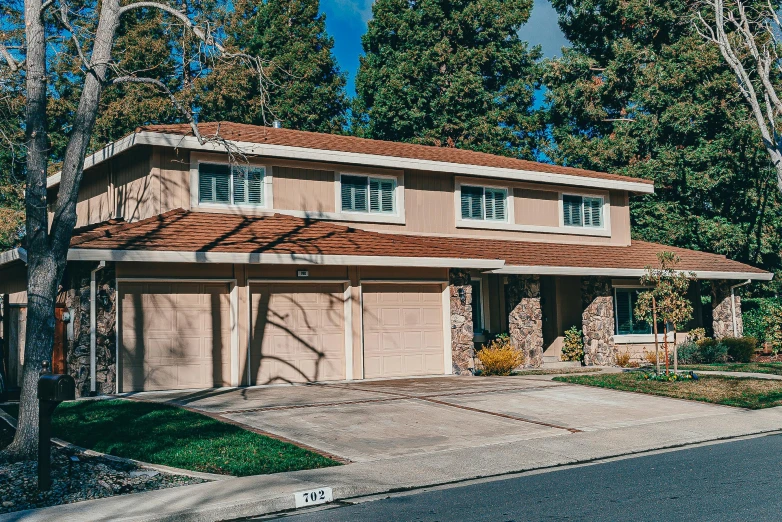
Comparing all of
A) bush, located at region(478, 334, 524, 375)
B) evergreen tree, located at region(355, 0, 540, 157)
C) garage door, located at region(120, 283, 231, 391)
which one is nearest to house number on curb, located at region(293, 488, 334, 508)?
garage door, located at region(120, 283, 231, 391)

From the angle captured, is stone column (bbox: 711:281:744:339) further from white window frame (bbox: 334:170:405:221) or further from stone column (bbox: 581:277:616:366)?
white window frame (bbox: 334:170:405:221)

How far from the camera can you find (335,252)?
A: 1823cm

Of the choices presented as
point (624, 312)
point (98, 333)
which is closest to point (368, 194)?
point (98, 333)

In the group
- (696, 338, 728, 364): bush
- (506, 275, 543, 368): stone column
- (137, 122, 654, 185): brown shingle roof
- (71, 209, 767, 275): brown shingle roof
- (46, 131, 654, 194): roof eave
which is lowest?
(696, 338, 728, 364): bush

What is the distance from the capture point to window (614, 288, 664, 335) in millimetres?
25859

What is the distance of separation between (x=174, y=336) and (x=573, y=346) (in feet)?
42.2

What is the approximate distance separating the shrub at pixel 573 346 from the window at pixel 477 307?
2.90 m

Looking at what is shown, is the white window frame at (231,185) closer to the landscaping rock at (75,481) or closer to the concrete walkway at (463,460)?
the concrete walkway at (463,460)

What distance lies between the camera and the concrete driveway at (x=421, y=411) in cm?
1230

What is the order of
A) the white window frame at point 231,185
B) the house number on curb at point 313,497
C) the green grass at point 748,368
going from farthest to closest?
the green grass at point 748,368
the white window frame at point 231,185
the house number on curb at point 313,497

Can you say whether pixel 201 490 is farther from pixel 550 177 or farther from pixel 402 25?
pixel 402 25

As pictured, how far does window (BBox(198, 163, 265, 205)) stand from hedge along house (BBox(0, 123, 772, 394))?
0.05 metres

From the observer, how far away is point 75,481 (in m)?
9.40

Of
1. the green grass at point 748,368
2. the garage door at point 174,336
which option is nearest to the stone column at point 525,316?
the green grass at point 748,368
